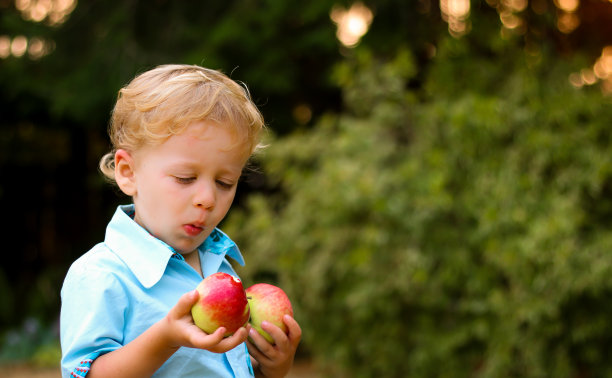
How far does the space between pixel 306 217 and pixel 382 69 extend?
1.26m

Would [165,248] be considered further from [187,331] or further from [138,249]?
[187,331]

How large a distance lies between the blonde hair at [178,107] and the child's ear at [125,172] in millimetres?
20

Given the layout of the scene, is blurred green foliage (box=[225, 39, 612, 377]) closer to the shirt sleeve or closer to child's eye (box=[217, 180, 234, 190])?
child's eye (box=[217, 180, 234, 190])

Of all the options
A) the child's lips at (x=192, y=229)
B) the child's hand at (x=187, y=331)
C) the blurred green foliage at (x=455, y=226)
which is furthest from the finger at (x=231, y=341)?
the blurred green foliage at (x=455, y=226)

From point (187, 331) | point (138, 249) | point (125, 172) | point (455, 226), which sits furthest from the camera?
point (455, 226)

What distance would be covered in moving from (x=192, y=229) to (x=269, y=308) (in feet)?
0.89

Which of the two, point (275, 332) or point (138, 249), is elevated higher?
point (138, 249)

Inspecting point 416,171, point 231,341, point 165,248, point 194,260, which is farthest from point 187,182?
point 416,171

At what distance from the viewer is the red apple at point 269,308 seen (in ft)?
4.92

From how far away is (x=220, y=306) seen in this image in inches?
49.4

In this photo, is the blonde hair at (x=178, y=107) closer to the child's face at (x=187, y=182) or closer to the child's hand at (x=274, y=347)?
the child's face at (x=187, y=182)

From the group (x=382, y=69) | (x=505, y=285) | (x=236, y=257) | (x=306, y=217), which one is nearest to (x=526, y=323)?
(x=505, y=285)

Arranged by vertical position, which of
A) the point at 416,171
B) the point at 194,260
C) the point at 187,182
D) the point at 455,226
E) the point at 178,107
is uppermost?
the point at 178,107

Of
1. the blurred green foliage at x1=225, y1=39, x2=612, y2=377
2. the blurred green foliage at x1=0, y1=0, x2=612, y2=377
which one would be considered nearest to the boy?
the blurred green foliage at x1=0, y1=0, x2=612, y2=377
